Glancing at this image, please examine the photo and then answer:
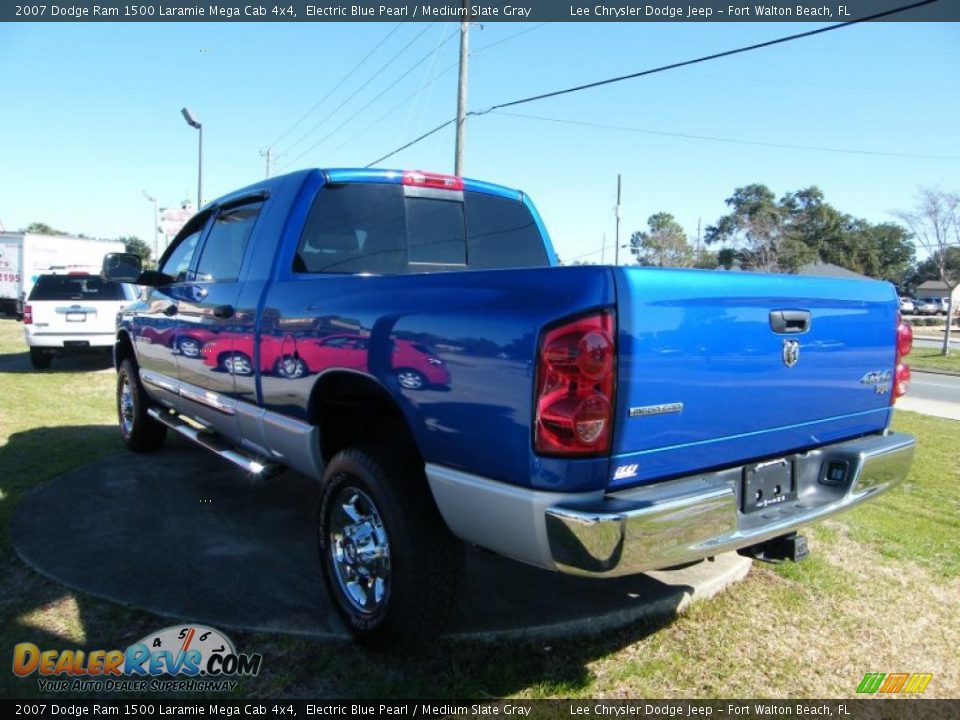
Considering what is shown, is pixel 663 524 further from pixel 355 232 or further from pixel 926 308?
pixel 926 308

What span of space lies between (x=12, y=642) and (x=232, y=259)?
2.21m

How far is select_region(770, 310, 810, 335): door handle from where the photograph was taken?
7.79ft

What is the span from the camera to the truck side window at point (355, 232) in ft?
11.3

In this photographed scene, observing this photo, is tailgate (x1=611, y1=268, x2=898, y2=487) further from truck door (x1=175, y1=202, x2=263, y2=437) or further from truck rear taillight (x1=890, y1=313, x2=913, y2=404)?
truck door (x1=175, y1=202, x2=263, y2=437)

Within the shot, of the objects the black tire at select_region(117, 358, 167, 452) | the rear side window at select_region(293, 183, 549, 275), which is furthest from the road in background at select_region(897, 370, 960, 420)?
Result: the black tire at select_region(117, 358, 167, 452)

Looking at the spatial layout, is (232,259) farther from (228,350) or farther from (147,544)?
(147,544)

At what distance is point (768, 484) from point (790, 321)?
609mm

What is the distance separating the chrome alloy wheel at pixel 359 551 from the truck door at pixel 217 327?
1.07 meters

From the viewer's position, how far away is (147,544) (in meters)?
3.74

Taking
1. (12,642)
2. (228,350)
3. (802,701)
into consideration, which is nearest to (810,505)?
(802,701)

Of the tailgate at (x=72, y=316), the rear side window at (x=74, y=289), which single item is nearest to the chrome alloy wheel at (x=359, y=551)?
the tailgate at (x=72, y=316)

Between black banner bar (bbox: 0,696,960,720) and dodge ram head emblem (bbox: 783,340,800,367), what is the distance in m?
1.29

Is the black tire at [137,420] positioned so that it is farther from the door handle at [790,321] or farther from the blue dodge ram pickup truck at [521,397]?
the door handle at [790,321]

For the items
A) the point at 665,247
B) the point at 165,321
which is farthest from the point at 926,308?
the point at 165,321
